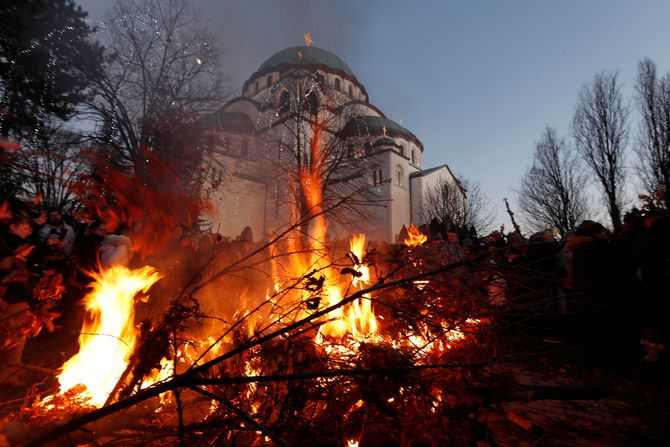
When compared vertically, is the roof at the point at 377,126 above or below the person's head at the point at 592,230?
above

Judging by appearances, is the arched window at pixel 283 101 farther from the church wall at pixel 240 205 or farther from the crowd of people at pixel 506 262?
the crowd of people at pixel 506 262

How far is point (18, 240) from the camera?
12.9 feet

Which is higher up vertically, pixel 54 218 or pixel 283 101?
pixel 283 101

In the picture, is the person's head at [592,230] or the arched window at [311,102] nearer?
the person's head at [592,230]

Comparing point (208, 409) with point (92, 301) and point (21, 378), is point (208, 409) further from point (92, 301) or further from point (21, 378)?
point (21, 378)

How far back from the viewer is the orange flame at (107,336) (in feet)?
11.8

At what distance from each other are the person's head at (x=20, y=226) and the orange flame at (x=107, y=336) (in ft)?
3.42

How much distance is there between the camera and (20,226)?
12.6 ft

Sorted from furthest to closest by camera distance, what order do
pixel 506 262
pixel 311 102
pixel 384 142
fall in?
pixel 384 142 → pixel 311 102 → pixel 506 262

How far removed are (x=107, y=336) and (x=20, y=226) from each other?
64.6 inches

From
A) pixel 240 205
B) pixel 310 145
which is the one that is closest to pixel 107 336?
pixel 310 145

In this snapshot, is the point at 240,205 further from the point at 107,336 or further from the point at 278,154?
the point at 107,336

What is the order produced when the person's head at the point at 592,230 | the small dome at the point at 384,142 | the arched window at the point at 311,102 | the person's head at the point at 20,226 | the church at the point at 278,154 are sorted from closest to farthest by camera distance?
1. the person's head at the point at 20,226
2. the person's head at the point at 592,230
3. the arched window at the point at 311,102
4. the church at the point at 278,154
5. the small dome at the point at 384,142

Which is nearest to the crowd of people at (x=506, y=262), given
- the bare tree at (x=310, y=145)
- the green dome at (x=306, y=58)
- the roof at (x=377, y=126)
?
the bare tree at (x=310, y=145)
